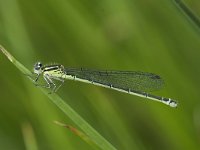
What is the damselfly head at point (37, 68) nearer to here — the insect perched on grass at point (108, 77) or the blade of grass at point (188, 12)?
the insect perched on grass at point (108, 77)

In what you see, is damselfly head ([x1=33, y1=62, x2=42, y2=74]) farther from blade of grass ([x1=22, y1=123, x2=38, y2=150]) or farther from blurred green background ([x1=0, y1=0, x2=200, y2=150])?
blade of grass ([x1=22, y1=123, x2=38, y2=150])

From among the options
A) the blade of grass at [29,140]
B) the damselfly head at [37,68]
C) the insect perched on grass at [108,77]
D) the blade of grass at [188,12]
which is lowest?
the blade of grass at [29,140]

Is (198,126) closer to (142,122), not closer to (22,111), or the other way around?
(142,122)

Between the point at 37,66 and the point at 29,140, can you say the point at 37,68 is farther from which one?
the point at 29,140

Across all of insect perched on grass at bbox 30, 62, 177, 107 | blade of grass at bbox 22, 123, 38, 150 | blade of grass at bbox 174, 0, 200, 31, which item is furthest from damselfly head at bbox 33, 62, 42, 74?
blade of grass at bbox 174, 0, 200, 31

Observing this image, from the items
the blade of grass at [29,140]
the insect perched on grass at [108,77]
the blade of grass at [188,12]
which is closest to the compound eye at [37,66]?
the insect perched on grass at [108,77]

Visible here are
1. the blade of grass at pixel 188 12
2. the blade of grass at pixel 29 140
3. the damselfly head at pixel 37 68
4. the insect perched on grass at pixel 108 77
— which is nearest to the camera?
the blade of grass at pixel 188 12

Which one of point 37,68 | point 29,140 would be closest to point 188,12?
point 29,140

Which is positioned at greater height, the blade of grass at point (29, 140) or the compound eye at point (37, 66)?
the compound eye at point (37, 66)
